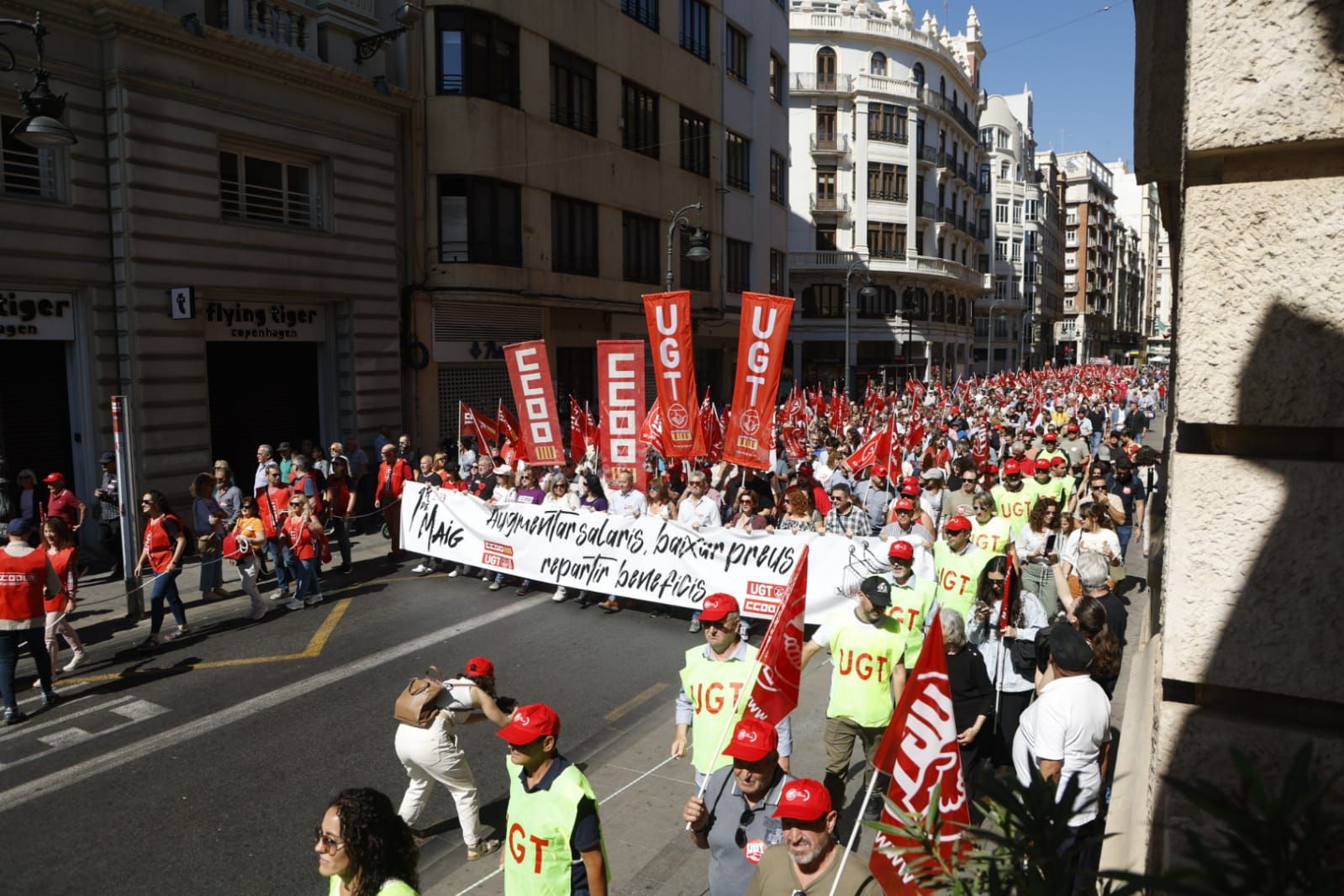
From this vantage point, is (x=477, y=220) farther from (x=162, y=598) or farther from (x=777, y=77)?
(x=777, y=77)

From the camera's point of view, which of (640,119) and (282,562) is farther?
(640,119)

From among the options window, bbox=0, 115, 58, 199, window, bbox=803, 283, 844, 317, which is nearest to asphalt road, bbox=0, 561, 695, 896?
window, bbox=0, 115, 58, 199

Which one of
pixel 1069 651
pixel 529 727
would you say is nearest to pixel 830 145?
pixel 1069 651

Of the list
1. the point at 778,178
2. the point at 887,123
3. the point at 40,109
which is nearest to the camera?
the point at 40,109

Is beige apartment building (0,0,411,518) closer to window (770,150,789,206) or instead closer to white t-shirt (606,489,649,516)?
white t-shirt (606,489,649,516)

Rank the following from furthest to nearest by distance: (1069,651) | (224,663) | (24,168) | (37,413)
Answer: (37,413) < (24,168) < (224,663) < (1069,651)

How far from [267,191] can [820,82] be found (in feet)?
144

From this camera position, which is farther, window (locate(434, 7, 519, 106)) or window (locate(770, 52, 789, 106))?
window (locate(770, 52, 789, 106))

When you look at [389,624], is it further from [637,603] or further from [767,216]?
[767,216]

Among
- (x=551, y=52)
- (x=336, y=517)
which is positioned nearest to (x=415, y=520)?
(x=336, y=517)

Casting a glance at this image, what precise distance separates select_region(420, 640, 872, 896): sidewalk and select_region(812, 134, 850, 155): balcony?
50.5 m

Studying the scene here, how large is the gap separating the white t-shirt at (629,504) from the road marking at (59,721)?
569 centimetres

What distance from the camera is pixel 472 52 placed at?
2192 centimetres

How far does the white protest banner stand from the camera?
10484 millimetres
